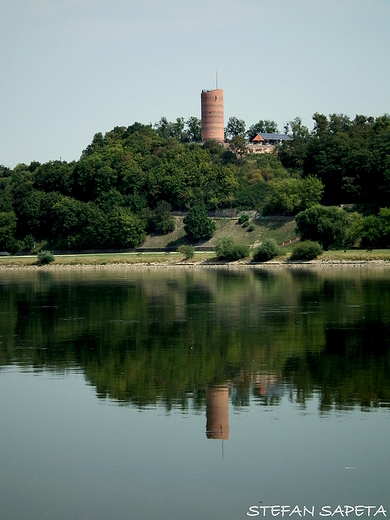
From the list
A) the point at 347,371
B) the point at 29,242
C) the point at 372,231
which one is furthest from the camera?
the point at 29,242

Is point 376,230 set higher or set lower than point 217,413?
higher

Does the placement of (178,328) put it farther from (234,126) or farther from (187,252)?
(234,126)

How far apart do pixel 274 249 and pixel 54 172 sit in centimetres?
4616

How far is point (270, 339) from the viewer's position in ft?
109

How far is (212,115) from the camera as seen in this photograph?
13338 cm

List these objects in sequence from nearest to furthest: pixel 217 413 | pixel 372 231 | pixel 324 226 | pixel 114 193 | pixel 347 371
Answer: pixel 217 413 < pixel 347 371 < pixel 372 231 < pixel 324 226 < pixel 114 193

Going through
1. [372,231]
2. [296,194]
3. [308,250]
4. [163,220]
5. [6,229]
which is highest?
[296,194]

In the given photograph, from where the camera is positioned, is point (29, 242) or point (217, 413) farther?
point (29, 242)

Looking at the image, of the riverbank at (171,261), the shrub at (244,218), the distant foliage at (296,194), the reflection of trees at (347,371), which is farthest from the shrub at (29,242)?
the reflection of trees at (347,371)

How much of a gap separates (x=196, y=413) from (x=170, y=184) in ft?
297

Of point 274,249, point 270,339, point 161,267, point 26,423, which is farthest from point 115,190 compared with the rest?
point 26,423

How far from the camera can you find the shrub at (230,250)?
8694 centimetres

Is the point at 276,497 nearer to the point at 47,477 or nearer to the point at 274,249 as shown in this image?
the point at 47,477

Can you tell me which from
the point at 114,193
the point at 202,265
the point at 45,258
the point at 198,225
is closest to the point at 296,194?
the point at 198,225
